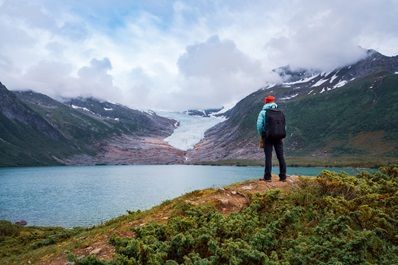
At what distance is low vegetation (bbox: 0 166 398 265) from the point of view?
10477mm

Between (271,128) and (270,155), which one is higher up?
(271,128)

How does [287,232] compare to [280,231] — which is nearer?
[280,231]

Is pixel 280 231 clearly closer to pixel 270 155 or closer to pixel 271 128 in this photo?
pixel 271 128

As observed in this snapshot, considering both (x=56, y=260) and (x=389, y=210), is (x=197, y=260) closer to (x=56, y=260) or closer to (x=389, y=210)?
(x=56, y=260)

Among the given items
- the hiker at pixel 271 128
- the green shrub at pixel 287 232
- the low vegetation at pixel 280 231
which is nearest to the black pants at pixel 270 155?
the hiker at pixel 271 128

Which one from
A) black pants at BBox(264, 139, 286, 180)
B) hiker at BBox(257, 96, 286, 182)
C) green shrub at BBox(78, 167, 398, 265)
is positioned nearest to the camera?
green shrub at BBox(78, 167, 398, 265)

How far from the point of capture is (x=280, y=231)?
12.4 m

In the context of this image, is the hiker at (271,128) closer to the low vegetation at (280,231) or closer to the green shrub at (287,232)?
the low vegetation at (280,231)

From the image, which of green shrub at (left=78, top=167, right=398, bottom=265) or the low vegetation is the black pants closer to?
the low vegetation

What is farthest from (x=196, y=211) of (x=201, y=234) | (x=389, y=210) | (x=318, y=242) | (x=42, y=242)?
(x=42, y=242)

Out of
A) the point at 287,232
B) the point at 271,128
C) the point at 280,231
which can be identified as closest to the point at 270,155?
the point at 271,128

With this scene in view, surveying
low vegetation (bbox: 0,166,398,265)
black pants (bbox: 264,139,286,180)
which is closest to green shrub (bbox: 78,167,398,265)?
low vegetation (bbox: 0,166,398,265)

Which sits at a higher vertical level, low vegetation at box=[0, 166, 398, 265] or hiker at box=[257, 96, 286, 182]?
hiker at box=[257, 96, 286, 182]

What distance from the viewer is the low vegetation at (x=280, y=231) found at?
10477 mm
